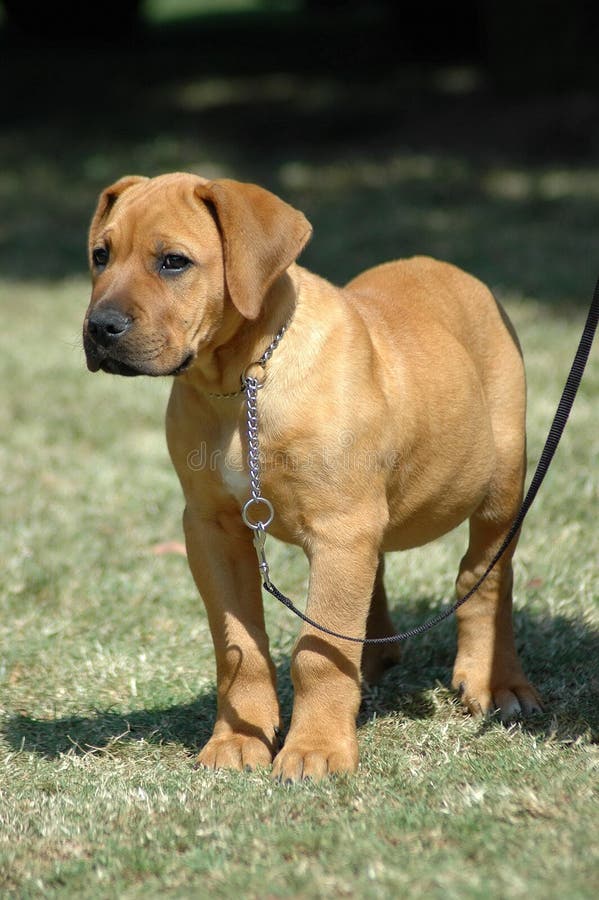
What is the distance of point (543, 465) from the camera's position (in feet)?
14.3

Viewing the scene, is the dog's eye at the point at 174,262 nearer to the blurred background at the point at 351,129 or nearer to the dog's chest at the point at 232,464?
the dog's chest at the point at 232,464

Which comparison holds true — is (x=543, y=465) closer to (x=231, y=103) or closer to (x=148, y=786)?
(x=148, y=786)

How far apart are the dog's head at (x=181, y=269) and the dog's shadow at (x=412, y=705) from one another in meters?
1.51

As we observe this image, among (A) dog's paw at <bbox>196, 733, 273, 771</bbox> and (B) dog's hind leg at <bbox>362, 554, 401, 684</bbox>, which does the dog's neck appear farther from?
(B) dog's hind leg at <bbox>362, 554, 401, 684</bbox>

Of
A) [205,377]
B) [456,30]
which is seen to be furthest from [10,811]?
A: [456,30]

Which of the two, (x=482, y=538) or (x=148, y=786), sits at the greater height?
(x=482, y=538)

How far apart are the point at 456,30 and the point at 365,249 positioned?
39.3 feet

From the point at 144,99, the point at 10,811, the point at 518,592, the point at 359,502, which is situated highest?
the point at 359,502

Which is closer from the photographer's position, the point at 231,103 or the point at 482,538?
the point at 482,538

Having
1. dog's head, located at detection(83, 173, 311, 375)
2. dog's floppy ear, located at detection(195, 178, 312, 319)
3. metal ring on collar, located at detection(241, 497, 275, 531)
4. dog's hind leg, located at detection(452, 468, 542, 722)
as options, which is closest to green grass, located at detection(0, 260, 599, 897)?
dog's hind leg, located at detection(452, 468, 542, 722)

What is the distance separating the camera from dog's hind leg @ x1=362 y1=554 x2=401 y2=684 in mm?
5113

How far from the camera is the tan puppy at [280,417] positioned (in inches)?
157

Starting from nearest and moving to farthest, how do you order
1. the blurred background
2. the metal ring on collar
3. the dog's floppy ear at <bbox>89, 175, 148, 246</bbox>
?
the metal ring on collar → the dog's floppy ear at <bbox>89, 175, 148, 246</bbox> → the blurred background

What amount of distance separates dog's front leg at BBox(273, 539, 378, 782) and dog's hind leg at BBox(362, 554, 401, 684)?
98 cm
